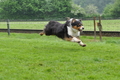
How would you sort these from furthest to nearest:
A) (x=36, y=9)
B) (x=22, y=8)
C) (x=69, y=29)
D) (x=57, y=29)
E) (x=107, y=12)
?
(x=107, y=12), (x=22, y=8), (x=36, y=9), (x=57, y=29), (x=69, y=29)

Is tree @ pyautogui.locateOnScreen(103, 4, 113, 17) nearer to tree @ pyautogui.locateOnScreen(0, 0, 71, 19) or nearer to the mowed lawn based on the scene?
tree @ pyautogui.locateOnScreen(0, 0, 71, 19)

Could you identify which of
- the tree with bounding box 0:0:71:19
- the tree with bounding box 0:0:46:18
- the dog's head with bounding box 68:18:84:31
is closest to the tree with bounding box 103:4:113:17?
the tree with bounding box 0:0:71:19

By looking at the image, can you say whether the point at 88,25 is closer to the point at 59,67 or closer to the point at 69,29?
the point at 69,29

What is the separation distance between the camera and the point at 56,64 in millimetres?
8289

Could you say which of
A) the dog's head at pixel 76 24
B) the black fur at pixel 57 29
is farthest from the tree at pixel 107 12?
the dog's head at pixel 76 24

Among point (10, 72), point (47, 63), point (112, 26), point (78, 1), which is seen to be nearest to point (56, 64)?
point (47, 63)

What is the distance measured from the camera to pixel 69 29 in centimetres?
1145

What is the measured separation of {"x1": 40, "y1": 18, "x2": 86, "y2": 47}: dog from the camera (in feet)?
36.3

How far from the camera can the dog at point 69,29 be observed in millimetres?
11062

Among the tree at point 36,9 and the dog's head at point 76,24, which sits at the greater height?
the tree at point 36,9

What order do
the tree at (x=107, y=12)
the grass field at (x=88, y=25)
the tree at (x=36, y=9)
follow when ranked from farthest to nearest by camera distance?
the tree at (x=36, y=9) → the tree at (x=107, y=12) → the grass field at (x=88, y=25)

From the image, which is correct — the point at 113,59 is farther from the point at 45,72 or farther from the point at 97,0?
the point at 97,0

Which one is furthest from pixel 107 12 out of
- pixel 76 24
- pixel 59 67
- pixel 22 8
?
pixel 59 67

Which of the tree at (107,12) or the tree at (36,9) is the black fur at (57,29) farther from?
the tree at (36,9)
